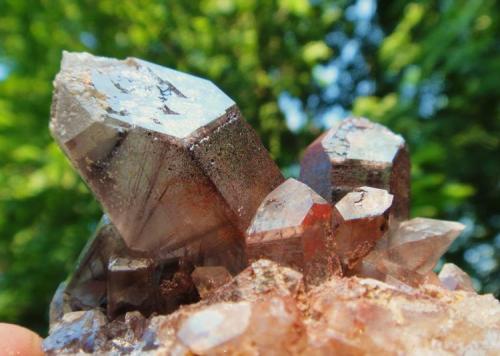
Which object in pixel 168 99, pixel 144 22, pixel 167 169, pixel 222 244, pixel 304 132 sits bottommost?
pixel 304 132

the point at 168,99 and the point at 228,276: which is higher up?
the point at 168,99

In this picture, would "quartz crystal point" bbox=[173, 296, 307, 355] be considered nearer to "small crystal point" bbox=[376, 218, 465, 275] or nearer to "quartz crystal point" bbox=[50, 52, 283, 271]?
"quartz crystal point" bbox=[50, 52, 283, 271]

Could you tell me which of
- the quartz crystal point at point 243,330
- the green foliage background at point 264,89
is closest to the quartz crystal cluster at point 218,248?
the quartz crystal point at point 243,330

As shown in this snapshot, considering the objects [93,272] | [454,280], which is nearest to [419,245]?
[454,280]

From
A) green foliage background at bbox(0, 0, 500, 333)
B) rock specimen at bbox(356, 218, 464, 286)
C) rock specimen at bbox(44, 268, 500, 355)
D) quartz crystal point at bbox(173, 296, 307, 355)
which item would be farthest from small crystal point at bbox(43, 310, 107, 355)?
green foliage background at bbox(0, 0, 500, 333)

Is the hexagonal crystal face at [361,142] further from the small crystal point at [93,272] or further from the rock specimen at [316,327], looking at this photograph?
the small crystal point at [93,272]

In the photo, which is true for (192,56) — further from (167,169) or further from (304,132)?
(167,169)

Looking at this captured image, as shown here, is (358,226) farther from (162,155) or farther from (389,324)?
(162,155)

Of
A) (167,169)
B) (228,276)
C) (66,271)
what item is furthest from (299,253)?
(66,271)
